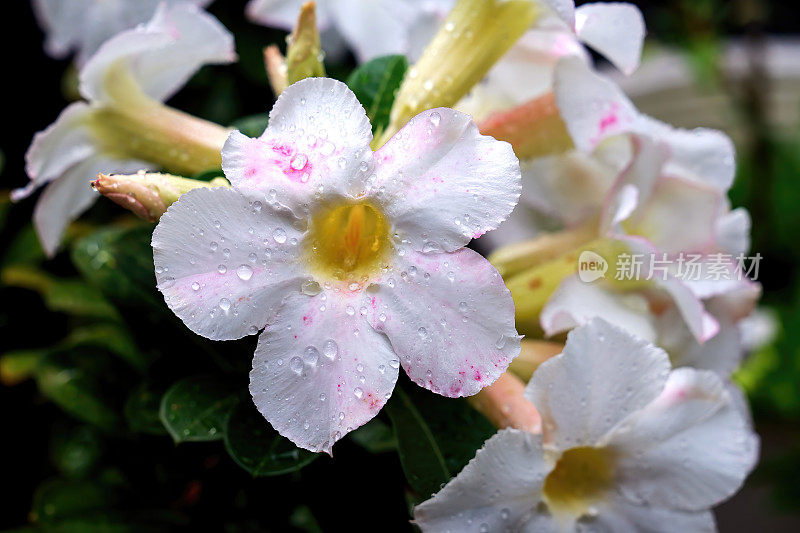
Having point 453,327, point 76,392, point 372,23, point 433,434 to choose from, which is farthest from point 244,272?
point 372,23

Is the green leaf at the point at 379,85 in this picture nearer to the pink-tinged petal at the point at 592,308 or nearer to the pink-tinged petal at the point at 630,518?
the pink-tinged petal at the point at 592,308

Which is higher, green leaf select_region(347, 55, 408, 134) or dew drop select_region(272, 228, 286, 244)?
dew drop select_region(272, 228, 286, 244)

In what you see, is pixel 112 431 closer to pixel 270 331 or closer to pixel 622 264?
pixel 270 331

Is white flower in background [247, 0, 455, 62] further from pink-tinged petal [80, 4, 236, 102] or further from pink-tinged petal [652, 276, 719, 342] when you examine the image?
pink-tinged petal [652, 276, 719, 342]

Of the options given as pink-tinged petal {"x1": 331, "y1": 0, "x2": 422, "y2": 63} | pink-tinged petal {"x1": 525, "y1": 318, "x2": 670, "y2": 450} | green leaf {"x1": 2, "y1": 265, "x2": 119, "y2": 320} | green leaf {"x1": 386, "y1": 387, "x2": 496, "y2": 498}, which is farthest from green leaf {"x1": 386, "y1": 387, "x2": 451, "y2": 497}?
pink-tinged petal {"x1": 331, "y1": 0, "x2": 422, "y2": 63}

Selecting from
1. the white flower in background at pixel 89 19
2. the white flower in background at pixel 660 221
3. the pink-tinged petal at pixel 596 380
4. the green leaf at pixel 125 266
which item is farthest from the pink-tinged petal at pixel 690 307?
the white flower in background at pixel 89 19

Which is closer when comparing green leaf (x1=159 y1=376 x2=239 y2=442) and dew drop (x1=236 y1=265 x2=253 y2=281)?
dew drop (x1=236 y1=265 x2=253 y2=281)
